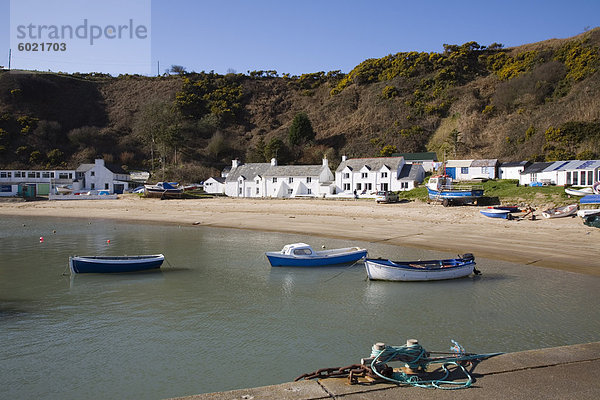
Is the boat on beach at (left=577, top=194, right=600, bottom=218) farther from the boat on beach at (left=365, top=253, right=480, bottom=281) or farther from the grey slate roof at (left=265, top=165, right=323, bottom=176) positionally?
the grey slate roof at (left=265, top=165, right=323, bottom=176)

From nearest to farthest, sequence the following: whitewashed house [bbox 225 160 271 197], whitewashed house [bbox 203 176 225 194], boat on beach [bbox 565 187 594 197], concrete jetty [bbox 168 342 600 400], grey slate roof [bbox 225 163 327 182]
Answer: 1. concrete jetty [bbox 168 342 600 400]
2. boat on beach [bbox 565 187 594 197]
3. grey slate roof [bbox 225 163 327 182]
4. whitewashed house [bbox 225 160 271 197]
5. whitewashed house [bbox 203 176 225 194]

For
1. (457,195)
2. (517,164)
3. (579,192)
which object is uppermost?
(517,164)

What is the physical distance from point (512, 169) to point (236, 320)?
48.9 m

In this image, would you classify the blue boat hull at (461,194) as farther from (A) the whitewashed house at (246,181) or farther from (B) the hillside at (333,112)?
(A) the whitewashed house at (246,181)

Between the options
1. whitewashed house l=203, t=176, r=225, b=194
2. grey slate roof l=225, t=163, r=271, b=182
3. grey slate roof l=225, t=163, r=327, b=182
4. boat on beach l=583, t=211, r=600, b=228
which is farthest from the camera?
whitewashed house l=203, t=176, r=225, b=194

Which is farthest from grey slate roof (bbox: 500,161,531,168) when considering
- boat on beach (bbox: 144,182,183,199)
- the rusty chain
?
the rusty chain

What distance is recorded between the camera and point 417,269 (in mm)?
17969

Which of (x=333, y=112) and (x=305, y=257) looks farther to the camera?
(x=333, y=112)

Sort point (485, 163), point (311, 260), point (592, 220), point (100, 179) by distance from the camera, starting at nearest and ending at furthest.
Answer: point (311, 260), point (592, 220), point (485, 163), point (100, 179)

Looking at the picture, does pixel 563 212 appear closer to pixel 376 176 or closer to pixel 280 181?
pixel 376 176

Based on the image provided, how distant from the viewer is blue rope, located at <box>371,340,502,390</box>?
6.97 metres

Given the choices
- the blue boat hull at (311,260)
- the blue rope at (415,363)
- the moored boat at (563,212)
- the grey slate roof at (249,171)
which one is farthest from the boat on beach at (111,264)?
the grey slate roof at (249,171)

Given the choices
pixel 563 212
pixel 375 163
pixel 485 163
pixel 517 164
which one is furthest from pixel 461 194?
pixel 485 163

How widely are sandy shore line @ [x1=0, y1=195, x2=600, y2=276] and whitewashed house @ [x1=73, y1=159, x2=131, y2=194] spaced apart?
925 cm
